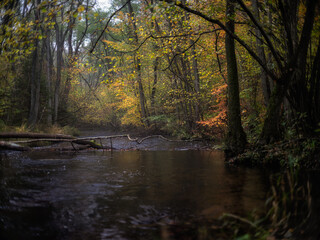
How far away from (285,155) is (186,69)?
13156 millimetres

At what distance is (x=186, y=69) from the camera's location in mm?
18922

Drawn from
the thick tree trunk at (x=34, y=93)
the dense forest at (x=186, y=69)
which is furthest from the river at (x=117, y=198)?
the thick tree trunk at (x=34, y=93)

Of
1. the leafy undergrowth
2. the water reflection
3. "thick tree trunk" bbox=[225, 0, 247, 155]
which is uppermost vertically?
"thick tree trunk" bbox=[225, 0, 247, 155]

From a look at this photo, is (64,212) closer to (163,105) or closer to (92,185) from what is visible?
(92,185)

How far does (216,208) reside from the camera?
456 centimetres

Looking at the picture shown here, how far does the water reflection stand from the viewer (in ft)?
12.8

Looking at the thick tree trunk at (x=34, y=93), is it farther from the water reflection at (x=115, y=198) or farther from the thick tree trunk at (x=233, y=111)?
the thick tree trunk at (x=233, y=111)

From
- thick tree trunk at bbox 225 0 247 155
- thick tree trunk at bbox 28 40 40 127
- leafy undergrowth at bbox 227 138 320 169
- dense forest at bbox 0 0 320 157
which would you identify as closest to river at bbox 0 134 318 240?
leafy undergrowth at bbox 227 138 320 169

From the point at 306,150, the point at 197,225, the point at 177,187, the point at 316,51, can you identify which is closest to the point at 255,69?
the point at 316,51

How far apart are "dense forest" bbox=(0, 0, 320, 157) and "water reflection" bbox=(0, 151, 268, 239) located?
2.01m

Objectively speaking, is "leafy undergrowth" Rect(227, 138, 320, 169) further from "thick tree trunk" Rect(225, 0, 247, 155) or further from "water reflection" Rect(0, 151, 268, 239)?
"water reflection" Rect(0, 151, 268, 239)

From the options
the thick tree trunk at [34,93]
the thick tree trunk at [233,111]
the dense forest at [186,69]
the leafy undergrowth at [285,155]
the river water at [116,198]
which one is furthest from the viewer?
the thick tree trunk at [34,93]

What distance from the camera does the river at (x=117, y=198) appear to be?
3.91 m

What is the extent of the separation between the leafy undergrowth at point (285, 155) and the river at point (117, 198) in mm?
434
